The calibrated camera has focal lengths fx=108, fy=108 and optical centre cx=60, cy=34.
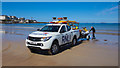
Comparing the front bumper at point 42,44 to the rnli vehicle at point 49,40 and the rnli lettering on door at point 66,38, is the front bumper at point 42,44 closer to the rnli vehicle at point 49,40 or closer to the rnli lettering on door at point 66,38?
the rnli vehicle at point 49,40

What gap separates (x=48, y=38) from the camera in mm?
5961

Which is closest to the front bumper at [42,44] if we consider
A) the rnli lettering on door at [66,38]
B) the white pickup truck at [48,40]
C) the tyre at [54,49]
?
the white pickup truck at [48,40]

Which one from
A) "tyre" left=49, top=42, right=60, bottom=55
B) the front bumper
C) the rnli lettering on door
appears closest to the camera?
the front bumper

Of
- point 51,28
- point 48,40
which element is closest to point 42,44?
point 48,40

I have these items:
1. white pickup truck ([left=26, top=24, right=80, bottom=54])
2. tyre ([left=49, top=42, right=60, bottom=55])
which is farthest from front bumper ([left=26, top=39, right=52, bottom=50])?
tyre ([left=49, top=42, right=60, bottom=55])

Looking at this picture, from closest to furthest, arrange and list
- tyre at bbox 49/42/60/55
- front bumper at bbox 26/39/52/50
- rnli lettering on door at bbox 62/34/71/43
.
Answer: front bumper at bbox 26/39/52/50
tyre at bbox 49/42/60/55
rnli lettering on door at bbox 62/34/71/43

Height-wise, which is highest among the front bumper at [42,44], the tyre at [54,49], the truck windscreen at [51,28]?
the truck windscreen at [51,28]

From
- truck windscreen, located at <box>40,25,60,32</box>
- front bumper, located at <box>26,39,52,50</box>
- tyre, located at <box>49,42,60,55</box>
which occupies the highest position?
truck windscreen, located at <box>40,25,60,32</box>

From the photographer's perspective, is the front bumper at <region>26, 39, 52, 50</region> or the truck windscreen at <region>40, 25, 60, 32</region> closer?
the front bumper at <region>26, 39, 52, 50</region>

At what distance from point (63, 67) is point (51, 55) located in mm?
1742

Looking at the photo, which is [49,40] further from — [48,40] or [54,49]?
[54,49]

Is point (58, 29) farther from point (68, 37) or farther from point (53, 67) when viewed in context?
point (53, 67)

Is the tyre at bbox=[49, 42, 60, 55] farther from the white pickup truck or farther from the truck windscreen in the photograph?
the truck windscreen

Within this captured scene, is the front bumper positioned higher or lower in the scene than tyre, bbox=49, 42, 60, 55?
higher
